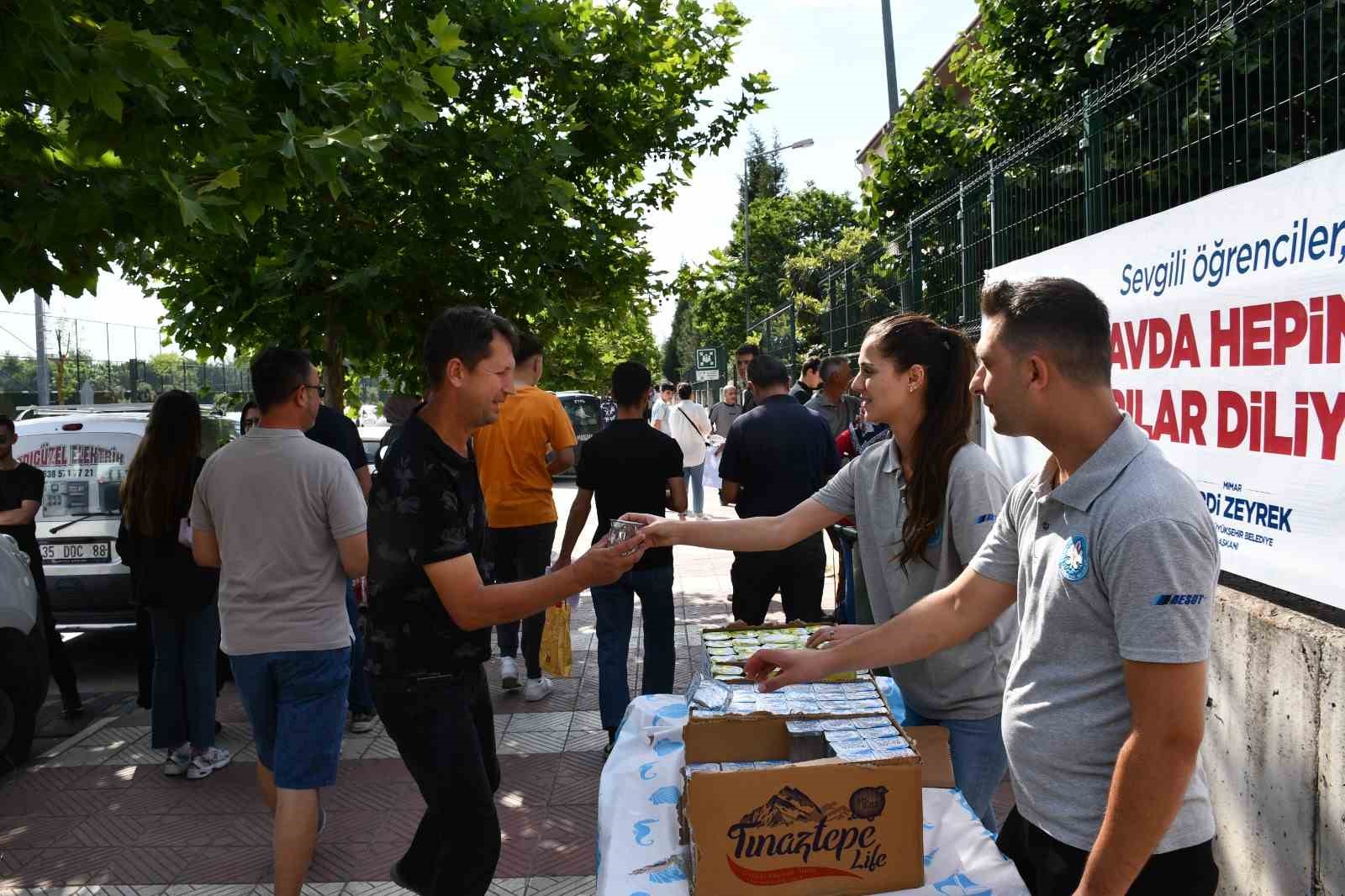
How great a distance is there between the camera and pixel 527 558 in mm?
6570

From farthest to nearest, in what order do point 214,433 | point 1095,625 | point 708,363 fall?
point 708,363 < point 214,433 < point 1095,625

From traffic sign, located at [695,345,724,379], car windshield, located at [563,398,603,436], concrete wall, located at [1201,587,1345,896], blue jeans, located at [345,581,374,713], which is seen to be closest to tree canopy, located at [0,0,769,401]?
blue jeans, located at [345,581,374,713]

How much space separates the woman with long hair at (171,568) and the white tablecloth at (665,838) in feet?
11.5

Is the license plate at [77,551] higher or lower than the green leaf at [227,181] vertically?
lower

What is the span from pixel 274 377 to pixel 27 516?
362 centimetres

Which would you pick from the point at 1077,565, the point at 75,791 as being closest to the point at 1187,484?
the point at 1077,565

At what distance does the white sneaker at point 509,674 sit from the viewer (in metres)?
6.79

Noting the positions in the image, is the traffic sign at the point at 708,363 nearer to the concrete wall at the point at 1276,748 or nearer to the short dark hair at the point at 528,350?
the short dark hair at the point at 528,350

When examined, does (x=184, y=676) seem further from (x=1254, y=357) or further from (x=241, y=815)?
(x=1254, y=357)

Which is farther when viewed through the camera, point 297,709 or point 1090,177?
point 1090,177

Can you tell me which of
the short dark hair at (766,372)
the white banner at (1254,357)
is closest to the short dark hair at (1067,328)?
the white banner at (1254,357)

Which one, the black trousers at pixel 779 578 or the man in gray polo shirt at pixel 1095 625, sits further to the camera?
the black trousers at pixel 779 578

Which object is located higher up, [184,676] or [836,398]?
[836,398]

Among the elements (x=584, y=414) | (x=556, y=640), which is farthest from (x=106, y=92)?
(x=584, y=414)
